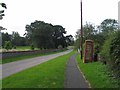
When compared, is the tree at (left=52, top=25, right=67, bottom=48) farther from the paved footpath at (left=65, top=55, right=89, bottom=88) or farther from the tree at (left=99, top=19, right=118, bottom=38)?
the paved footpath at (left=65, top=55, right=89, bottom=88)

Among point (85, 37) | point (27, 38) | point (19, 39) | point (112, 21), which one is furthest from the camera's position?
point (19, 39)

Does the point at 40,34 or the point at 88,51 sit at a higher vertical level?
the point at 40,34

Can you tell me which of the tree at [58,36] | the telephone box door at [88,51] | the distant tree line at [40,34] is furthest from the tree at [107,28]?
the tree at [58,36]

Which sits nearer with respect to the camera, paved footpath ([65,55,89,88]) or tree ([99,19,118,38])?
paved footpath ([65,55,89,88])

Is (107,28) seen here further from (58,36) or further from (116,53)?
(58,36)

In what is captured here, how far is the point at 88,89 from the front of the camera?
12.3 m

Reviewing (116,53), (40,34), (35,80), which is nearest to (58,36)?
(40,34)

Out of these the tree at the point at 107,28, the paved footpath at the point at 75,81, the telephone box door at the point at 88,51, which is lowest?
the paved footpath at the point at 75,81

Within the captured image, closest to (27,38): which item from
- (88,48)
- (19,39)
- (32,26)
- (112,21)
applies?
(32,26)

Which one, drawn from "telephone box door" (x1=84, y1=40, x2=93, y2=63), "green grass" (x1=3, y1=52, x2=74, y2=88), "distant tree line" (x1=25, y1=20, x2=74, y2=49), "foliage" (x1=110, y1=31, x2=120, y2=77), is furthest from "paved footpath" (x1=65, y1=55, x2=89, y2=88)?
"distant tree line" (x1=25, y1=20, x2=74, y2=49)

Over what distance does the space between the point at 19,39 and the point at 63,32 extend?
82.0 feet

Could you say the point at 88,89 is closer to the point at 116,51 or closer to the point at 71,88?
the point at 71,88

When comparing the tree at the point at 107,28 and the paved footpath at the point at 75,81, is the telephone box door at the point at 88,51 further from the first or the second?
the paved footpath at the point at 75,81

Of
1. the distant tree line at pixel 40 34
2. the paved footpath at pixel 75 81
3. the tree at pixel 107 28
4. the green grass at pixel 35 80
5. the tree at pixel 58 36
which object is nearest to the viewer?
the green grass at pixel 35 80
